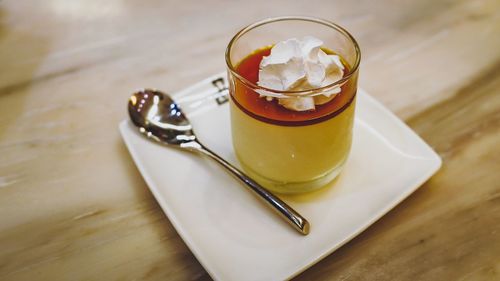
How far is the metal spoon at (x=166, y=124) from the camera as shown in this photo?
2.32 feet

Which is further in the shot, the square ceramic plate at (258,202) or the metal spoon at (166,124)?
the metal spoon at (166,124)

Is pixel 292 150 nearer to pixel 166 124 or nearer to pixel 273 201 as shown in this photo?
pixel 273 201

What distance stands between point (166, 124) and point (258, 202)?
227 millimetres

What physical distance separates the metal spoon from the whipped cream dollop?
6.0 inches

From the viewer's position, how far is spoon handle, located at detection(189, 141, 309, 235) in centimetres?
62

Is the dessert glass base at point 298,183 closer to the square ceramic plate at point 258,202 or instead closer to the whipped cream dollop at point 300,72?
the square ceramic plate at point 258,202

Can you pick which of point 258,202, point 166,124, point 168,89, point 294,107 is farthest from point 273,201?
point 168,89

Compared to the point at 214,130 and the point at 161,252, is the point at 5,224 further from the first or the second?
the point at 214,130

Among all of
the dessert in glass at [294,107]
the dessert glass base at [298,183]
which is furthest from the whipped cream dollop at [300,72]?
the dessert glass base at [298,183]

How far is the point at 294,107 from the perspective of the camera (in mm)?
580

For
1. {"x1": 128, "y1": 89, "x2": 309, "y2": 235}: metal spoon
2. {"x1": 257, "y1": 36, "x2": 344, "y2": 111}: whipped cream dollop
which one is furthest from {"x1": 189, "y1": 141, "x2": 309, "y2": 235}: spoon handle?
{"x1": 257, "y1": 36, "x2": 344, "y2": 111}: whipped cream dollop

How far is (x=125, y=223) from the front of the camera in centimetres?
68

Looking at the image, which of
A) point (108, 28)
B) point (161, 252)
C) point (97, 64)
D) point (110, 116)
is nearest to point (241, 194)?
point (161, 252)

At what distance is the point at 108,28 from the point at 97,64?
0.15 metres
